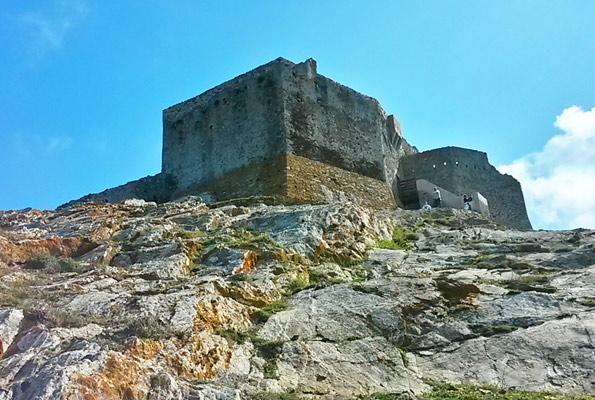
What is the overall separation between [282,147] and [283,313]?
1131cm

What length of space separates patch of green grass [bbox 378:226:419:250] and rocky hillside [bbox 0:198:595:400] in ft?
2.20

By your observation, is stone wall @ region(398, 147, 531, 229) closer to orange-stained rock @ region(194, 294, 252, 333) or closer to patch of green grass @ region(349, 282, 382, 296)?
patch of green grass @ region(349, 282, 382, 296)

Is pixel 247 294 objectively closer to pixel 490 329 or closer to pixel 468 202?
pixel 490 329

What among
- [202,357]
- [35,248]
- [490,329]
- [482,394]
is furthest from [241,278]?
[482,394]

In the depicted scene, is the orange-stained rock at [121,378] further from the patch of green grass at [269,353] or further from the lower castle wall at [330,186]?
the lower castle wall at [330,186]

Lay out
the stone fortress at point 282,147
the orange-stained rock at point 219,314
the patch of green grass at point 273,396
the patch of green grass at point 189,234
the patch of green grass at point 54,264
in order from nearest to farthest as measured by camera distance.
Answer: the patch of green grass at point 273,396 → the orange-stained rock at point 219,314 → the patch of green grass at point 54,264 → the patch of green grass at point 189,234 → the stone fortress at point 282,147

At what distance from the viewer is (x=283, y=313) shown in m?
9.02

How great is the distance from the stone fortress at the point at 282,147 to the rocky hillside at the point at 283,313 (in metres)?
6.47

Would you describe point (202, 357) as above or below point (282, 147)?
below

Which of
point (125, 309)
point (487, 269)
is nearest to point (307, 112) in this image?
point (487, 269)

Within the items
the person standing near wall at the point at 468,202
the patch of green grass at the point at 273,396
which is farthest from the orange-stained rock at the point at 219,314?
the person standing near wall at the point at 468,202

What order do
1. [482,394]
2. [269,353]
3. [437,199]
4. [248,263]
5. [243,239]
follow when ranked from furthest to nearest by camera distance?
1. [437,199]
2. [243,239]
3. [248,263]
4. [269,353]
5. [482,394]

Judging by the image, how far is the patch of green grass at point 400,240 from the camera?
13837 millimetres

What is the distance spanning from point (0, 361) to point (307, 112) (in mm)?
15813
